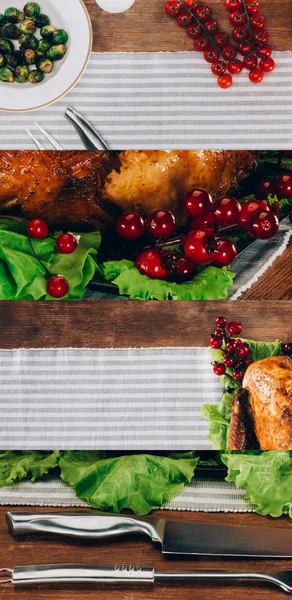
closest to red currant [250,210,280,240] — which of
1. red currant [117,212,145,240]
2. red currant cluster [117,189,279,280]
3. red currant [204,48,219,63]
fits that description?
red currant cluster [117,189,279,280]

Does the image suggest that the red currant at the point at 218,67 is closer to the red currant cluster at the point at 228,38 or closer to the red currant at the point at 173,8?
the red currant cluster at the point at 228,38

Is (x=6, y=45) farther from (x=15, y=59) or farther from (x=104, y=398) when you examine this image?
(x=104, y=398)

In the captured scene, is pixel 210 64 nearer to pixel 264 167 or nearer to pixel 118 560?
pixel 264 167

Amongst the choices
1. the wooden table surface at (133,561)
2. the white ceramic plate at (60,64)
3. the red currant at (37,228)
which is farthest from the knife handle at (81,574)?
the white ceramic plate at (60,64)

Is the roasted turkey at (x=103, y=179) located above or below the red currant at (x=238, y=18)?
below

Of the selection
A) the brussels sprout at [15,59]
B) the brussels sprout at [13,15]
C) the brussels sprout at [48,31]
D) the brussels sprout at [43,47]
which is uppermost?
the brussels sprout at [13,15]

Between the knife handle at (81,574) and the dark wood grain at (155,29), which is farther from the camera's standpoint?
the dark wood grain at (155,29)

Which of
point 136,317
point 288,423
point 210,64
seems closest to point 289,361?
point 288,423
